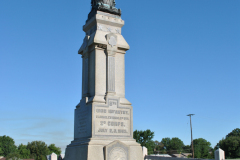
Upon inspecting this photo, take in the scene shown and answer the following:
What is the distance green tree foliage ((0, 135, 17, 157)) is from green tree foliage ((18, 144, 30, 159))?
1.60 meters

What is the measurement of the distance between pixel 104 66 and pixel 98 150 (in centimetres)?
382

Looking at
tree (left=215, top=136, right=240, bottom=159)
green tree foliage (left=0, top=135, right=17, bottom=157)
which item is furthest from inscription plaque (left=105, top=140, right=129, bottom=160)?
green tree foliage (left=0, top=135, right=17, bottom=157)

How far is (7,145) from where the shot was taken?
8881cm

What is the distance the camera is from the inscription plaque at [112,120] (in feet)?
42.1

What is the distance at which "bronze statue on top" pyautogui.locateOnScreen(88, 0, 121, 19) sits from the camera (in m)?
14.5

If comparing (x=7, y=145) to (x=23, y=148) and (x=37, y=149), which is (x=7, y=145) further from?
(x=37, y=149)

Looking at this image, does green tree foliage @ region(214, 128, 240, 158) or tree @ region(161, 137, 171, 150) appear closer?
green tree foliage @ region(214, 128, 240, 158)

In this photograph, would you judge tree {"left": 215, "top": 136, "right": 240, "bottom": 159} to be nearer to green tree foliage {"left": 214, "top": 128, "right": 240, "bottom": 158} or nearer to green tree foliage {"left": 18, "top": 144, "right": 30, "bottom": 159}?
green tree foliage {"left": 214, "top": 128, "right": 240, "bottom": 158}

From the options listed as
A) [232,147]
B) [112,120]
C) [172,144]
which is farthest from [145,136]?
[172,144]

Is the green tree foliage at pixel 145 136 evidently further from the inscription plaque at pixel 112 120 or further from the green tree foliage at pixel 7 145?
the green tree foliage at pixel 7 145

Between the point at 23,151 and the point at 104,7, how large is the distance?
80.1 metres

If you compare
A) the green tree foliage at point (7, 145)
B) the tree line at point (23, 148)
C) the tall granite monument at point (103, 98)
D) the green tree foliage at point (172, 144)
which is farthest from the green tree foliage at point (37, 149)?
the tall granite monument at point (103, 98)

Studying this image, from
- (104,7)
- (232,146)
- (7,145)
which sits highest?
(104,7)

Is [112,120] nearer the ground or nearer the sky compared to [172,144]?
nearer the sky
